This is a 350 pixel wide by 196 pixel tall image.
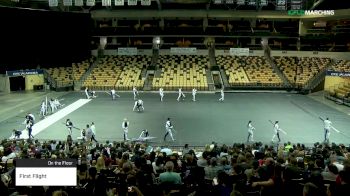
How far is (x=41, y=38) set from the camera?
77.2 feet

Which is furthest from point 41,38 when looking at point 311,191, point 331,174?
point 311,191

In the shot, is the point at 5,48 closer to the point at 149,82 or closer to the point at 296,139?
the point at 296,139

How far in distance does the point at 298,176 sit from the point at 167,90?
3715 centimetres

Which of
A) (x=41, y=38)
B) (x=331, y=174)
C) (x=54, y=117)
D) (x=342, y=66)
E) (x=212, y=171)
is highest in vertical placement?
(x=41, y=38)

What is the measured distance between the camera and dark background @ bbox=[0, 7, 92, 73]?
21312 millimetres

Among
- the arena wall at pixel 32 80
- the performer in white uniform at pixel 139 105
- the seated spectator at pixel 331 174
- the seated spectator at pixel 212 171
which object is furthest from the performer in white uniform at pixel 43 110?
the seated spectator at pixel 331 174

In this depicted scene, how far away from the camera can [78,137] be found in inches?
958

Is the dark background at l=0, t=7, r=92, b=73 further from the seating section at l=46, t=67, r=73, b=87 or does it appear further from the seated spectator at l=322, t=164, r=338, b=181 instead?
the seating section at l=46, t=67, r=73, b=87

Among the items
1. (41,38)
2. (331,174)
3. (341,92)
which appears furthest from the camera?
(341,92)

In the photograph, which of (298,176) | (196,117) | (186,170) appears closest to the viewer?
(298,176)

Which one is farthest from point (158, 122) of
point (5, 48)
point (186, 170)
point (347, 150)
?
point (186, 170)

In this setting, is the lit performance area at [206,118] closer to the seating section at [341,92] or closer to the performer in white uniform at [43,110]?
the performer in white uniform at [43,110]

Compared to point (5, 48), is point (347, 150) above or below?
below

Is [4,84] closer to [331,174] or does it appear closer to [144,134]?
[144,134]
